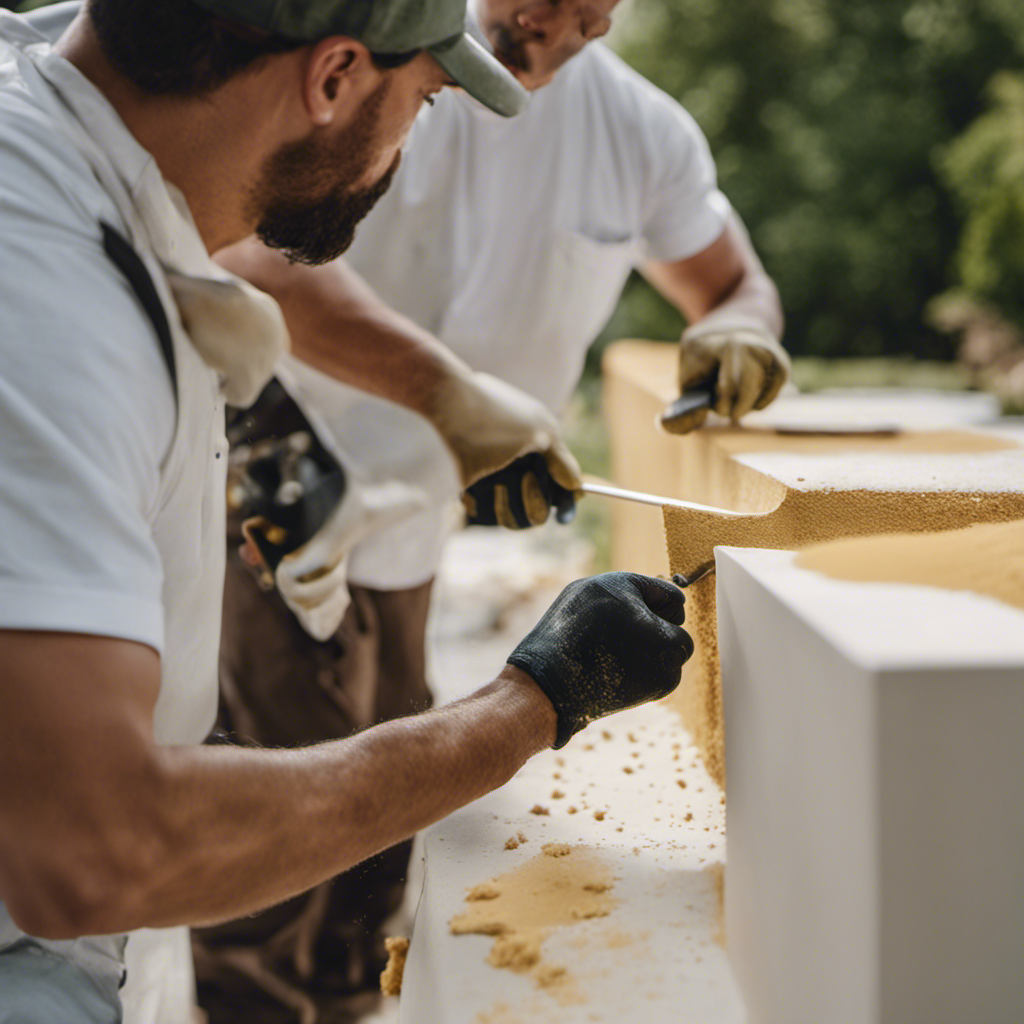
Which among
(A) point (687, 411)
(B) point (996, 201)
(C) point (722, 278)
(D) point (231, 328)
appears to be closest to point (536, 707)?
(D) point (231, 328)

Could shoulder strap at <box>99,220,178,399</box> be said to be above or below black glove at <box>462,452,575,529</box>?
above

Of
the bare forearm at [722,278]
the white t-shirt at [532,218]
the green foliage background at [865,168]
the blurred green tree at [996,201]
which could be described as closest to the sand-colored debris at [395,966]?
the white t-shirt at [532,218]

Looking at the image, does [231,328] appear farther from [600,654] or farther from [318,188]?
[600,654]

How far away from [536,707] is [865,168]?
14417mm

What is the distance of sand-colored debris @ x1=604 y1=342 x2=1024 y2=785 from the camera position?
124cm

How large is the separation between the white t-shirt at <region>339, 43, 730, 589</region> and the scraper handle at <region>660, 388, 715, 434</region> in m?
0.58

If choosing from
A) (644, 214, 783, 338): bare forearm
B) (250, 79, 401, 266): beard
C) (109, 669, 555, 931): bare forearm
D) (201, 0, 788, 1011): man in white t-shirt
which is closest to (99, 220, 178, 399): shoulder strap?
(250, 79, 401, 266): beard

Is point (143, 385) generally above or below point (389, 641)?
above

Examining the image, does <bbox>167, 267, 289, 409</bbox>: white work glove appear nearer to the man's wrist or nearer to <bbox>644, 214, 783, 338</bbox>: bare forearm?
the man's wrist

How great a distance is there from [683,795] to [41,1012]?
0.88 m

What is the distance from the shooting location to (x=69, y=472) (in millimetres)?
784

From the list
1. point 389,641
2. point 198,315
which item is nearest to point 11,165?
point 198,315

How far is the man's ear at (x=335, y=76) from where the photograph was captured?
1.03 meters

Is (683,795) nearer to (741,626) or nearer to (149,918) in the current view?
(741,626)
